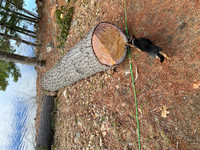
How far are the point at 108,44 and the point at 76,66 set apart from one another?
3.49 feet

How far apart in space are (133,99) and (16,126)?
5.88 m

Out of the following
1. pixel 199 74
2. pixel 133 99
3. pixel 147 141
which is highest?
pixel 199 74

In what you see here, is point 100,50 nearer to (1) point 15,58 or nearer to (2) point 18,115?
(1) point 15,58

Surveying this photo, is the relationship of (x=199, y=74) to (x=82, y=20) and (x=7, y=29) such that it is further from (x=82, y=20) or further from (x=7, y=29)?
(x=7, y=29)

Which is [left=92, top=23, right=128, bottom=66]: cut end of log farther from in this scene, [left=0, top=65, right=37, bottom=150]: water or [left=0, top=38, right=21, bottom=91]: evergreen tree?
[left=0, top=65, right=37, bottom=150]: water

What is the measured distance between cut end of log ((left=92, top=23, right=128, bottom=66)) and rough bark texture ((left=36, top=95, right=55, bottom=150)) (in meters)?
3.52

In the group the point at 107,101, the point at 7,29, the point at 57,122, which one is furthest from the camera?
the point at 7,29

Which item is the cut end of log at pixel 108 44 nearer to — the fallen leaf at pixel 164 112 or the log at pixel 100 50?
the log at pixel 100 50

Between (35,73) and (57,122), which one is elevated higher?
(35,73)

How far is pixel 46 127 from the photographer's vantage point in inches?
203

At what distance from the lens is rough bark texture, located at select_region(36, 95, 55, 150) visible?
4998 mm

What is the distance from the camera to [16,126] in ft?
20.8

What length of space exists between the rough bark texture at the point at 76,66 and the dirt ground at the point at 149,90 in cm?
34

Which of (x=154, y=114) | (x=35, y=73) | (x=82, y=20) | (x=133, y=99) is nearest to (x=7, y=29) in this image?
(x=35, y=73)
